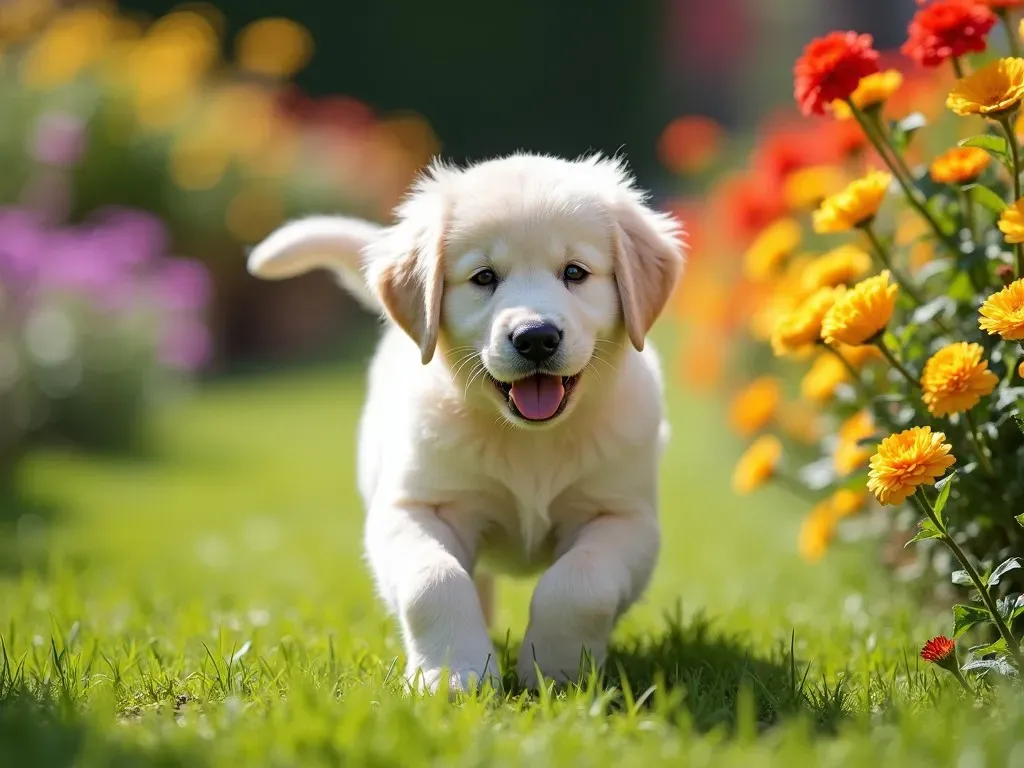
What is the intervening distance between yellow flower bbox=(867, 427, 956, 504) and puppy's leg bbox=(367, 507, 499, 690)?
0.86 m

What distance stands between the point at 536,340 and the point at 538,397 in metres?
0.18

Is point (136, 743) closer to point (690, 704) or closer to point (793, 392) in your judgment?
point (690, 704)

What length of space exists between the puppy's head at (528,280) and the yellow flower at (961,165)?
0.63 m

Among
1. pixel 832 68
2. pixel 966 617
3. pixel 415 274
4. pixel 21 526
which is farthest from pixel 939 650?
pixel 21 526

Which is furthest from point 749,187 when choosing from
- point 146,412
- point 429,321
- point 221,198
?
point 221,198

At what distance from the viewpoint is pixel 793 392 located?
512cm

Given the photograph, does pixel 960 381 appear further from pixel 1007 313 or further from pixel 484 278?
pixel 484 278

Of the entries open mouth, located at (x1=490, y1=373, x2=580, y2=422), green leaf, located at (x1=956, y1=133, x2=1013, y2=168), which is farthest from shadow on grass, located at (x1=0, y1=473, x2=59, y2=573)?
green leaf, located at (x1=956, y1=133, x2=1013, y2=168)

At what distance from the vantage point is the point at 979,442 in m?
2.57

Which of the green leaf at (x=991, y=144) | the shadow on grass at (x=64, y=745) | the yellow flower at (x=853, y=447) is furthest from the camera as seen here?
the yellow flower at (x=853, y=447)

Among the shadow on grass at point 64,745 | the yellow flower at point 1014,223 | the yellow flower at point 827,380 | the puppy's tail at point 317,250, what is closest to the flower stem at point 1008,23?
the yellow flower at point 1014,223

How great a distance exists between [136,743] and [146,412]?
5.34m

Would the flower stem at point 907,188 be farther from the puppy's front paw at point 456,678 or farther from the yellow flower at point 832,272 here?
the puppy's front paw at point 456,678

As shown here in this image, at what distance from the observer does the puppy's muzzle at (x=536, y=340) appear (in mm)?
2553
